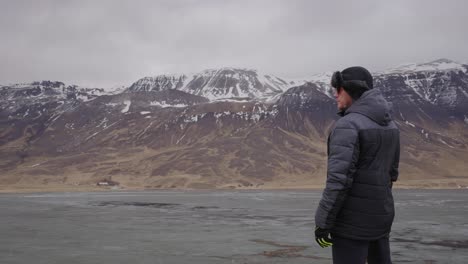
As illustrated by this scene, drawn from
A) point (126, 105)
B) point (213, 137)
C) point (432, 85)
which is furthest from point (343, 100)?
point (432, 85)

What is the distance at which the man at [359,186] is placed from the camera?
442 cm

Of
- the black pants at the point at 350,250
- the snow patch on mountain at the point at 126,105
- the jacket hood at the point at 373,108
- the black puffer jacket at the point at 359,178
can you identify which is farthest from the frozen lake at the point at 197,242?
the snow patch on mountain at the point at 126,105

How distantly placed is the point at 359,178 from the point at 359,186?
0.21ft

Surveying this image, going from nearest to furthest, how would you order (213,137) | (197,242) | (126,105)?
(197,242), (213,137), (126,105)

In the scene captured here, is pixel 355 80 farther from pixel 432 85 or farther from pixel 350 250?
pixel 432 85

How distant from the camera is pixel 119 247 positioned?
12.8 meters

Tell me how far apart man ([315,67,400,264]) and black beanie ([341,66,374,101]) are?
179 millimetres

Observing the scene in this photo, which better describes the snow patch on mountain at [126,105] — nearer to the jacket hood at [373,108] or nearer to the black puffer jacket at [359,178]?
the jacket hood at [373,108]

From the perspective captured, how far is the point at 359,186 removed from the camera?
4492 mm

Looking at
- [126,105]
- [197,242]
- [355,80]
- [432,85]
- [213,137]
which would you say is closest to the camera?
[355,80]

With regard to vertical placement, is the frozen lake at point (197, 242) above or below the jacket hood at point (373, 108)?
below

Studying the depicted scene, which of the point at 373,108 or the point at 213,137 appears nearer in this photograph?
the point at 373,108

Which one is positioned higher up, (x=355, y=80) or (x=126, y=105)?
(x=355, y=80)

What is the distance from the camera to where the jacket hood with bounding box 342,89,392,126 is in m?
4.63
